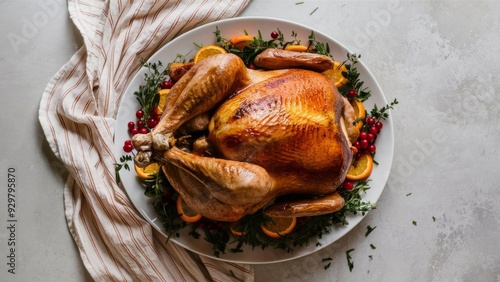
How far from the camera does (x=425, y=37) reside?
308 centimetres

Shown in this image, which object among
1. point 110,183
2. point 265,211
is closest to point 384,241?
point 265,211

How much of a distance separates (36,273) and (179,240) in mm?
875

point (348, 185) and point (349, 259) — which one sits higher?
point (348, 185)

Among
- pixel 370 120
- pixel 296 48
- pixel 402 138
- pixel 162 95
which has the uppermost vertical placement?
pixel 296 48

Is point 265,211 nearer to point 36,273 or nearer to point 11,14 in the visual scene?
point 36,273

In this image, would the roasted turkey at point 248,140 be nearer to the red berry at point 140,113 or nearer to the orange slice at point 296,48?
the orange slice at point 296,48

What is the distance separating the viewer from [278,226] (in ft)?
8.93

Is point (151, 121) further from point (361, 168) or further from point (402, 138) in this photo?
point (402, 138)

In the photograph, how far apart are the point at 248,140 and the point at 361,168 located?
0.81m

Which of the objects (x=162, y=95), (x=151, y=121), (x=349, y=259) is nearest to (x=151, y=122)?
(x=151, y=121)

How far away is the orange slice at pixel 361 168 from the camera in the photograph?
9.04ft

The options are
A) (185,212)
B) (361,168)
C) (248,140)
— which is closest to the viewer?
(248,140)

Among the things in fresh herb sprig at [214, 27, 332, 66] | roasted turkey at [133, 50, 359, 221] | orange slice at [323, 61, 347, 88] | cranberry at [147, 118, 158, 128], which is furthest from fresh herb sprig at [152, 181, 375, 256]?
fresh herb sprig at [214, 27, 332, 66]

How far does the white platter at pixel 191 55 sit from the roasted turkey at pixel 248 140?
369 mm
